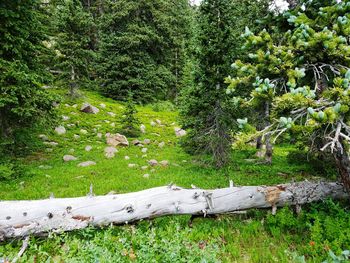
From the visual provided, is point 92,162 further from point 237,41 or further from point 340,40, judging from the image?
point 340,40

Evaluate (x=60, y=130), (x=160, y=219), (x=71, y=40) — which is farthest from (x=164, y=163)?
(x=71, y=40)

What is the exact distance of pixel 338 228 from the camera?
21.4 ft

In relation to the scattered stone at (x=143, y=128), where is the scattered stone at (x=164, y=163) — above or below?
above

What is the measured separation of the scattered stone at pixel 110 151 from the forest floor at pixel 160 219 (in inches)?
12.0

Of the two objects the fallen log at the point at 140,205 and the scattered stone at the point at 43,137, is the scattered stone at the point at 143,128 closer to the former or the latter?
the scattered stone at the point at 43,137

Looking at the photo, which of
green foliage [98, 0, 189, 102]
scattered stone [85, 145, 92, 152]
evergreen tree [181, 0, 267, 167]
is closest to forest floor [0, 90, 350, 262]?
scattered stone [85, 145, 92, 152]

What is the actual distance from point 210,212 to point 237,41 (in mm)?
8657

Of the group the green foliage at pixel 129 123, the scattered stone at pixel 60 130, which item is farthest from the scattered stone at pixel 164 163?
the scattered stone at pixel 60 130

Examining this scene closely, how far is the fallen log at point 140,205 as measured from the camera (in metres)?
6.70

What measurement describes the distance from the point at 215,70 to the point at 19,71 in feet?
28.3

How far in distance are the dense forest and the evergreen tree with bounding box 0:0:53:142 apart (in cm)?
6

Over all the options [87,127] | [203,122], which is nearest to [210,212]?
[203,122]

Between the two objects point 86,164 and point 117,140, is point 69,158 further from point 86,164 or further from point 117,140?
point 117,140

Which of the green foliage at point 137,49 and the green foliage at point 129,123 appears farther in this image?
the green foliage at point 137,49
